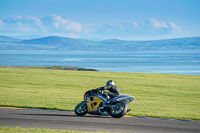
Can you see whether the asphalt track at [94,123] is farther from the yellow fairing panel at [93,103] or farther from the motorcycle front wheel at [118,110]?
the yellow fairing panel at [93,103]

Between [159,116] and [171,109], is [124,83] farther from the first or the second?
[159,116]

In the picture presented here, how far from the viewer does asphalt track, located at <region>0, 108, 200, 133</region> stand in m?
12.0

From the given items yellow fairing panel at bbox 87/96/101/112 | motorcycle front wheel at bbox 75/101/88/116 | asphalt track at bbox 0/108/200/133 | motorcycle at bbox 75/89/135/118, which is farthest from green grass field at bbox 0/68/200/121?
motorcycle front wheel at bbox 75/101/88/116

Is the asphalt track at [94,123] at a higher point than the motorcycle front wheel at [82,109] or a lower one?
lower

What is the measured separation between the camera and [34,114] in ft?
49.0

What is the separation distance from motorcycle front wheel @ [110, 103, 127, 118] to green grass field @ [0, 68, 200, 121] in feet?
7.11

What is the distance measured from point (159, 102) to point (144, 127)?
29.2 ft

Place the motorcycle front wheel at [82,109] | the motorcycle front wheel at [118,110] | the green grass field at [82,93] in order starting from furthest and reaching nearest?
the green grass field at [82,93] < the motorcycle front wheel at [82,109] < the motorcycle front wheel at [118,110]

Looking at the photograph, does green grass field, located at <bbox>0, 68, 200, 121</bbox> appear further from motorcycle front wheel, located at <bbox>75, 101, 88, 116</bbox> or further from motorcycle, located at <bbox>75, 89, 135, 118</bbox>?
motorcycle front wheel, located at <bbox>75, 101, 88, 116</bbox>

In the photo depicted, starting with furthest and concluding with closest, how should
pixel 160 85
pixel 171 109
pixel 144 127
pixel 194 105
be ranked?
pixel 160 85
pixel 194 105
pixel 171 109
pixel 144 127

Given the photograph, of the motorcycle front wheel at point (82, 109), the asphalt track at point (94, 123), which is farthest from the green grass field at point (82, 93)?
the motorcycle front wheel at point (82, 109)

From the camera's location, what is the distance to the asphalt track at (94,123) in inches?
471

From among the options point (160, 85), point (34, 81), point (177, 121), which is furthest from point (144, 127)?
point (34, 81)

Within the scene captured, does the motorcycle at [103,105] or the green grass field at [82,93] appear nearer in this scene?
the motorcycle at [103,105]
